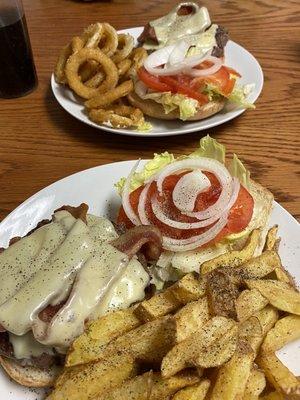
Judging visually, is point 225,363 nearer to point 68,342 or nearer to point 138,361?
point 138,361

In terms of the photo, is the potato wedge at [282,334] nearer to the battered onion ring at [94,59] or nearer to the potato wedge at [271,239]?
the potato wedge at [271,239]

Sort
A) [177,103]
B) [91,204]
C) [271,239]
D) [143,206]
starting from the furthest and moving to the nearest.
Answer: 1. [177,103]
2. [91,204]
3. [143,206]
4. [271,239]

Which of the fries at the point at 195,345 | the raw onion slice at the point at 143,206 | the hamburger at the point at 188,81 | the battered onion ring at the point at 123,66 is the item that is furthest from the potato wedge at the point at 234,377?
the battered onion ring at the point at 123,66

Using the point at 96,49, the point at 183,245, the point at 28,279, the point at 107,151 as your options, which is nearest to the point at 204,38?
the point at 96,49

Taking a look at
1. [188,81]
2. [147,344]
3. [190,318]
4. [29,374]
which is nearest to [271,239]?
[190,318]

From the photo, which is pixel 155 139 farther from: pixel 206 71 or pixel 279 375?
pixel 279 375

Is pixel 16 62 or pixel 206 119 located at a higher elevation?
pixel 16 62
